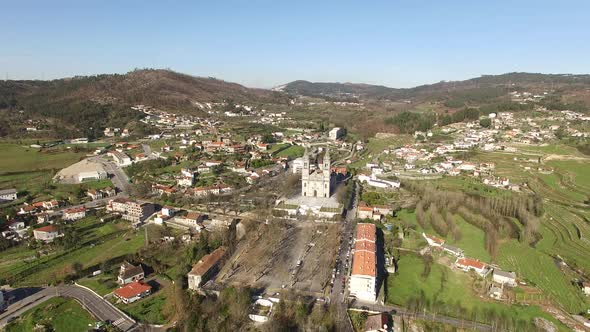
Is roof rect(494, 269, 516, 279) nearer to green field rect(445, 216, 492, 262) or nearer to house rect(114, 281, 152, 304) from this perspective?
green field rect(445, 216, 492, 262)

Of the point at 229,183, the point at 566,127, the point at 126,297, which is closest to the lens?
the point at 126,297

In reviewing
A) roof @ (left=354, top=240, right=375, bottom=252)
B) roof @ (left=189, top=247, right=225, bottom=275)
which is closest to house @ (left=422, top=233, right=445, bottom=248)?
roof @ (left=354, top=240, right=375, bottom=252)

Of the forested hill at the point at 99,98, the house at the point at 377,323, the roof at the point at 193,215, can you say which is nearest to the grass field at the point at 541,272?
the house at the point at 377,323

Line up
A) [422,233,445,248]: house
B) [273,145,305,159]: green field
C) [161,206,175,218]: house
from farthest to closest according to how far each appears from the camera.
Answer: [273,145,305,159]: green field < [161,206,175,218]: house < [422,233,445,248]: house

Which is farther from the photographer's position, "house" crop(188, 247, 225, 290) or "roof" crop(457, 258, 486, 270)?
"roof" crop(457, 258, 486, 270)

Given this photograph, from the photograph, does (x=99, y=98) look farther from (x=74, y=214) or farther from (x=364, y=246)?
(x=364, y=246)

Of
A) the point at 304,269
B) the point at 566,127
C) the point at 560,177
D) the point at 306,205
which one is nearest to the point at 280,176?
the point at 306,205

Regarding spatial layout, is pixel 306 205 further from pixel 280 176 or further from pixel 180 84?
pixel 180 84
